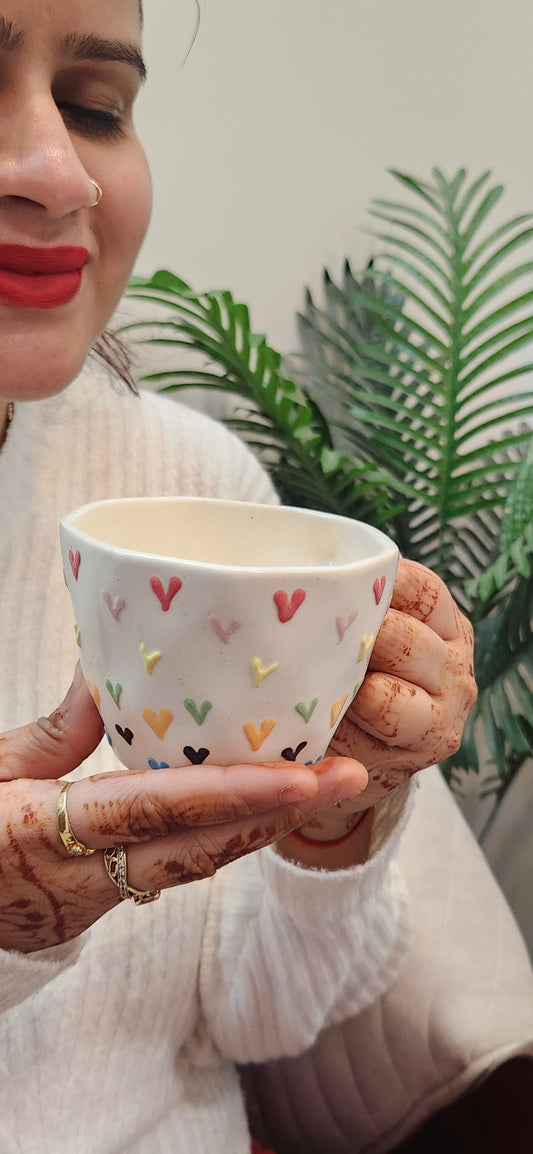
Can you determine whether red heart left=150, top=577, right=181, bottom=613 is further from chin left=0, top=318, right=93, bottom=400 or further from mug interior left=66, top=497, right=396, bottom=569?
chin left=0, top=318, right=93, bottom=400

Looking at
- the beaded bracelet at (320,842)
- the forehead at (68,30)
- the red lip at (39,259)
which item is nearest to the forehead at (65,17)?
the forehead at (68,30)

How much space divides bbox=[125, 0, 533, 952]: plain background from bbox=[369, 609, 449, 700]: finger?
91cm

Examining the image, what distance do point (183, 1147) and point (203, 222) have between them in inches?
43.3

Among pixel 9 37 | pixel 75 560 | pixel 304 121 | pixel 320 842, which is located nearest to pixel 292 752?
pixel 75 560

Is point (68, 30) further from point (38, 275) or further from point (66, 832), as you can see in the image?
point (66, 832)

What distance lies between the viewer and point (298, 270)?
4.52 ft

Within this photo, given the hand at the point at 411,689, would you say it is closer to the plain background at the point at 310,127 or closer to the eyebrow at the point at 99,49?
the eyebrow at the point at 99,49

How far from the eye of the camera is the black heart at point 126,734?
40cm

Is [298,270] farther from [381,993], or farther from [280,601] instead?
[280,601]

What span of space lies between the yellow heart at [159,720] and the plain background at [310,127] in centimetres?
98

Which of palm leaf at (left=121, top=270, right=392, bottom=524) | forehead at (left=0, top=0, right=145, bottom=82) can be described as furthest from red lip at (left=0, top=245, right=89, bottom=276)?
palm leaf at (left=121, top=270, right=392, bottom=524)

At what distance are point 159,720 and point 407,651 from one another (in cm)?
16

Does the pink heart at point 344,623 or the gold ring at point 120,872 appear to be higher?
the pink heart at point 344,623

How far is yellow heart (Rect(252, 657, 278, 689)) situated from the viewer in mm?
359
